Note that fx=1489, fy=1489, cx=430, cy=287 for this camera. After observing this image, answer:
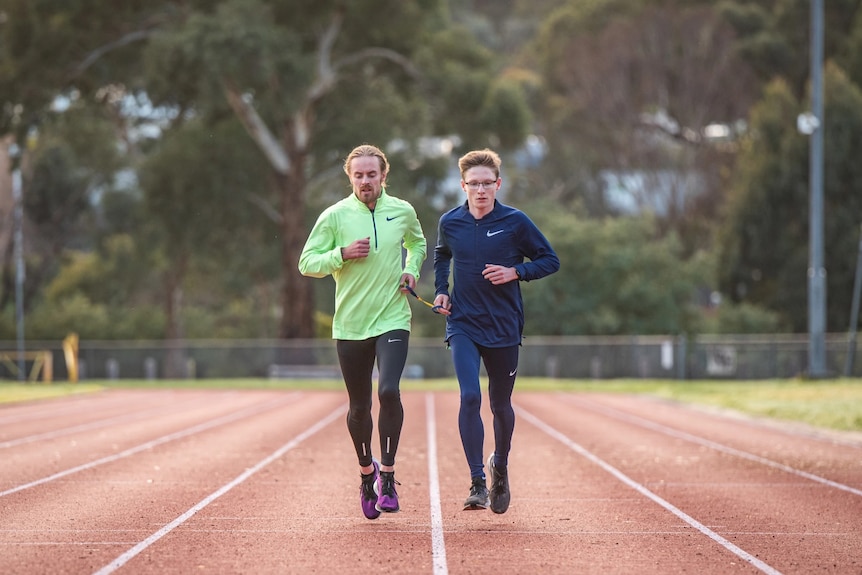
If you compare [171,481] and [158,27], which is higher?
[158,27]

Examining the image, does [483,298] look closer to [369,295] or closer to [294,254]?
[369,295]

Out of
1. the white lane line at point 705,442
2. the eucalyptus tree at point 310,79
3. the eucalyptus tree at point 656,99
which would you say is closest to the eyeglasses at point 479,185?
the white lane line at point 705,442

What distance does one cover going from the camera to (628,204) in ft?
230

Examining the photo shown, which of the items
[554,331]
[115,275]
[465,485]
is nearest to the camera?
[465,485]

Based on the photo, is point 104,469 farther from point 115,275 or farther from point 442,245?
point 115,275

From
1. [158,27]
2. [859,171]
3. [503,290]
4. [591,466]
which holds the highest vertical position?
[158,27]

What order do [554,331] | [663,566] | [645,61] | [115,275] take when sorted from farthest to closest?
[115,275] < [645,61] < [554,331] < [663,566]

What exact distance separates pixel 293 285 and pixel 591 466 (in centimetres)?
3437

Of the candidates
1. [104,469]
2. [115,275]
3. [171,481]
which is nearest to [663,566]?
[171,481]

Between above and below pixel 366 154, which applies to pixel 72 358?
below

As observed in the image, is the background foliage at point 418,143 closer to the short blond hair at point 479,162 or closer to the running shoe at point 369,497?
the short blond hair at point 479,162

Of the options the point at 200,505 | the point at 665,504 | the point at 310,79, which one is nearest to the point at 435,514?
the point at 200,505

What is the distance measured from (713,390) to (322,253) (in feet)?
85.4

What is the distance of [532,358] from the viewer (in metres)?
45.9
